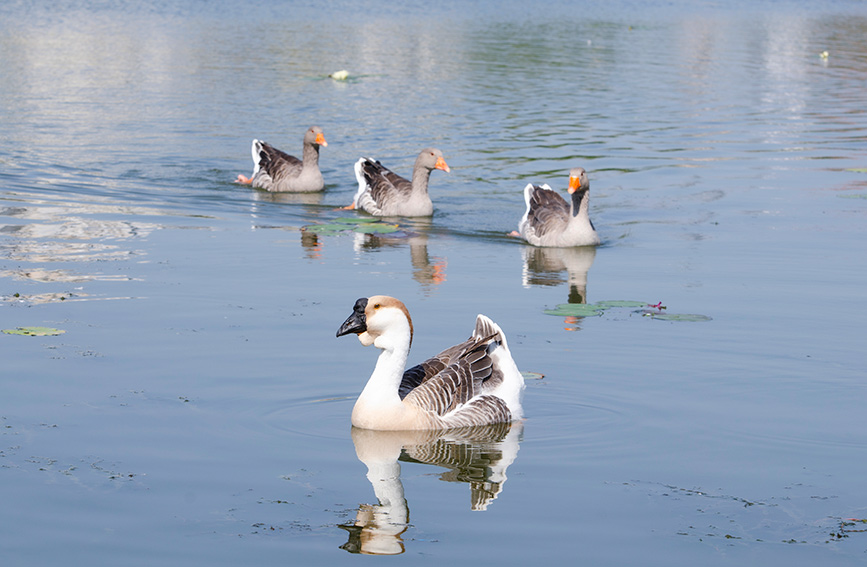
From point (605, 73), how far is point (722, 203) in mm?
23999

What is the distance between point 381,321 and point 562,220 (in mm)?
9215

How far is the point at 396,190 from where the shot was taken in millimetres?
20047

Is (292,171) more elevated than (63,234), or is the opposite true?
(292,171)

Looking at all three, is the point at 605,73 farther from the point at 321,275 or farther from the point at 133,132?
the point at 321,275

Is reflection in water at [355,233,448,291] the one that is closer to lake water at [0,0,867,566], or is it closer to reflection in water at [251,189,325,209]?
lake water at [0,0,867,566]

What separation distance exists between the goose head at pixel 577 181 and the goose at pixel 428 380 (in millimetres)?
7245

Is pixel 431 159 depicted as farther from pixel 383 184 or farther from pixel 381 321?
pixel 381 321

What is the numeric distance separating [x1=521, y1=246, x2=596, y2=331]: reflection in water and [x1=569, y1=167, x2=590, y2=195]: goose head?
934 mm

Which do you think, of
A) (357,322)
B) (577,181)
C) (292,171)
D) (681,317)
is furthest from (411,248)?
(357,322)

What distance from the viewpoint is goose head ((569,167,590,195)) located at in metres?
16.7

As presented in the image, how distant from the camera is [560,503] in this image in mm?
7668

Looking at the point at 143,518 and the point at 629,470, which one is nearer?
the point at 143,518

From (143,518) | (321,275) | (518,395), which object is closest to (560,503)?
(518,395)

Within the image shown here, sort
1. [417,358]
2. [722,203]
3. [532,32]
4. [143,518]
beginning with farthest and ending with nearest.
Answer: [532,32] → [722,203] → [417,358] → [143,518]
